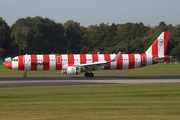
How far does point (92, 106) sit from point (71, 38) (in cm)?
13261

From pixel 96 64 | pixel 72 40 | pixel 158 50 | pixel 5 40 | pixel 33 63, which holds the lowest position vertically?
pixel 96 64

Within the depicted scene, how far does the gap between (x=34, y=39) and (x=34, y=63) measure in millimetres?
88371

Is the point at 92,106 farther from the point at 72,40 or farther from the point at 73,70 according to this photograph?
the point at 72,40

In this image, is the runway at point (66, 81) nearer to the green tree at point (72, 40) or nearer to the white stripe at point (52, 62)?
the white stripe at point (52, 62)

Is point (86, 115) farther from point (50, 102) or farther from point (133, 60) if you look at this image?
point (133, 60)

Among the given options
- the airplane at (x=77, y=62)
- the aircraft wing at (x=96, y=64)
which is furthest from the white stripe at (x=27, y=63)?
the aircraft wing at (x=96, y=64)

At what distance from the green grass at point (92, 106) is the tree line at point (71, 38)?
3947 inches

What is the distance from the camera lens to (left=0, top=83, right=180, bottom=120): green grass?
17.4 m

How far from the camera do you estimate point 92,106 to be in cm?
2048

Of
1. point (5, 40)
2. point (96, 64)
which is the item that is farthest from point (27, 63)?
point (5, 40)

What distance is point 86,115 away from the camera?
17.7m

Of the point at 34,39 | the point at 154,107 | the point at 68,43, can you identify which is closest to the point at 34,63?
the point at 154,107

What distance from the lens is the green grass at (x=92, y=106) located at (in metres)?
17.4

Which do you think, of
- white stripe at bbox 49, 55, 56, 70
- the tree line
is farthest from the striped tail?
the tree line
